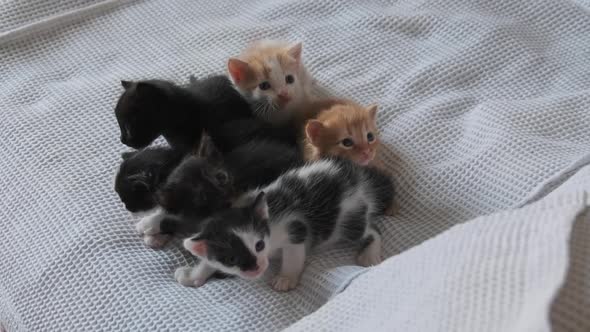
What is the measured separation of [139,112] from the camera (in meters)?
1.21

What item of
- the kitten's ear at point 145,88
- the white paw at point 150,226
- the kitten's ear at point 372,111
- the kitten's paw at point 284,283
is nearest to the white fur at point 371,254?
the kitten's paw at point 284,283

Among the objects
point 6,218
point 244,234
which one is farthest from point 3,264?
point 244,234

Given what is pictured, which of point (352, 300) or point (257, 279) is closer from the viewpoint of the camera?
point (352, 300)

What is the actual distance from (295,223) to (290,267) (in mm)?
71

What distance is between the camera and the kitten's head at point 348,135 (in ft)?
4.01

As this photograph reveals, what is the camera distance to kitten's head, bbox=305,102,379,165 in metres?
1.22

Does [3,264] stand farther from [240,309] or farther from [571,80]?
[571,80]

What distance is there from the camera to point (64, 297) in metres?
1.06

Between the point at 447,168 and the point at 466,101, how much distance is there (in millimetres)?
191

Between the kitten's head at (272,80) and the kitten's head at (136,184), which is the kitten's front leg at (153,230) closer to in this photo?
the kitten's head at (136,184)

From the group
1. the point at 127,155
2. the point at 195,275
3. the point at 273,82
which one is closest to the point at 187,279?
the point at 195,275

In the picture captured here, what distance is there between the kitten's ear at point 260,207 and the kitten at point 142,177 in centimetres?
18

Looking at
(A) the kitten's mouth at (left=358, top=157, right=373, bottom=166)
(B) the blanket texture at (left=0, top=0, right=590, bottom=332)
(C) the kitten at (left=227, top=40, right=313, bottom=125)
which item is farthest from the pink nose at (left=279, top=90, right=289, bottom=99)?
(A) the kitten's mouth at (left=358, top=157, right=373, bottom=166)

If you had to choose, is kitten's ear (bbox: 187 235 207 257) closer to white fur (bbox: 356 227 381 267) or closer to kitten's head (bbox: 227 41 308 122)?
white fur (bbox: 356 227 381 267)
